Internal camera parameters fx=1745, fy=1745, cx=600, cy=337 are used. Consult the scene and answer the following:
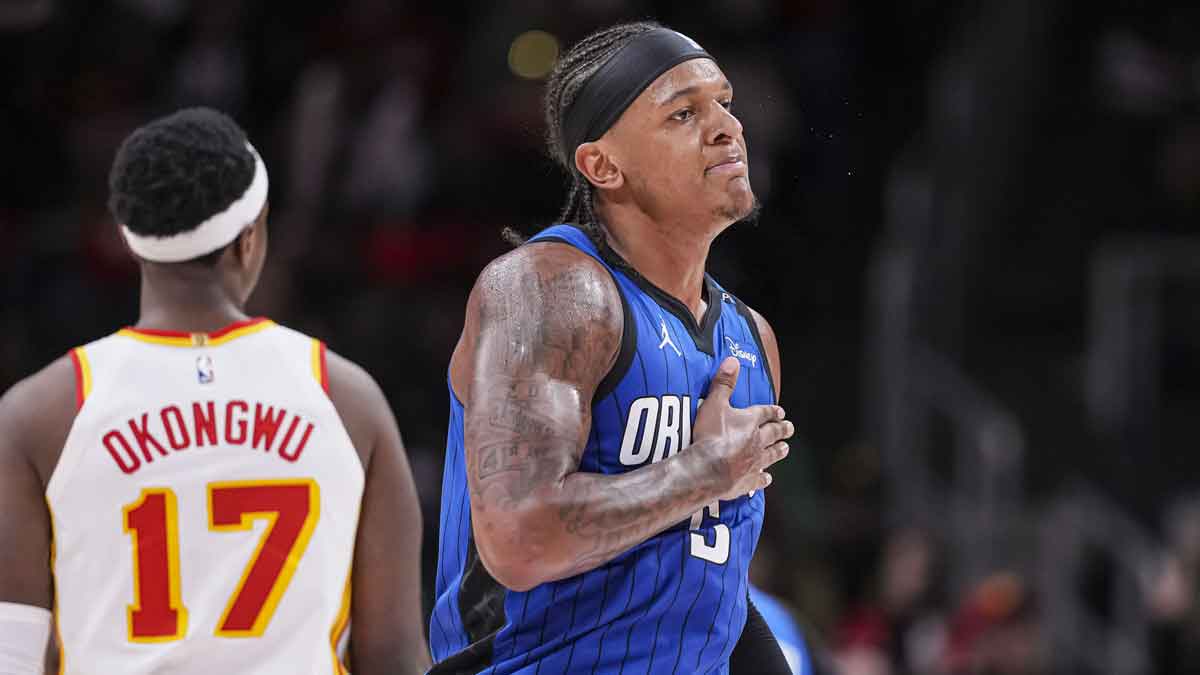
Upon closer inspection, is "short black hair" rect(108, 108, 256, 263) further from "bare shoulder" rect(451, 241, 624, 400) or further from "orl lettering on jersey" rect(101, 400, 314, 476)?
"bare shoulder" rect(451, 241, 624, 400)

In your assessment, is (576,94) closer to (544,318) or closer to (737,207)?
(737,207)

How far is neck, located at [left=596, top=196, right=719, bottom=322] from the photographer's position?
372 centimetres

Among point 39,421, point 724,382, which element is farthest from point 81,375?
point 724,382

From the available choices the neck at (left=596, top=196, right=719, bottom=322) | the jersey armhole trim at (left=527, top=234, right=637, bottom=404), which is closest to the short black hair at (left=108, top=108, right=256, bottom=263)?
the neck at (left=596, top=196, right=719, bottom=322)

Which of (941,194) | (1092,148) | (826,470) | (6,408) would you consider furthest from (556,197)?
(1092,148)

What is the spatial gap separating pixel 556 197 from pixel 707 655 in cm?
147

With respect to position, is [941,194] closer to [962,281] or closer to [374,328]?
[962,281]

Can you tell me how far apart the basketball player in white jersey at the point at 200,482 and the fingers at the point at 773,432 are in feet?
3.28

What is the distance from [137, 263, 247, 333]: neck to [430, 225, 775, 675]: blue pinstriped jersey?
2.28ft

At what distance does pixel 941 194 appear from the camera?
42.1 ft

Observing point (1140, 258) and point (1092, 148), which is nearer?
point (1140, 258)

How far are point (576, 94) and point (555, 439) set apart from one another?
2.99 feet

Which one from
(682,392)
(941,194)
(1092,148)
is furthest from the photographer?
(1092,148)

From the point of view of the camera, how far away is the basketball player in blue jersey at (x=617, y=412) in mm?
3244
